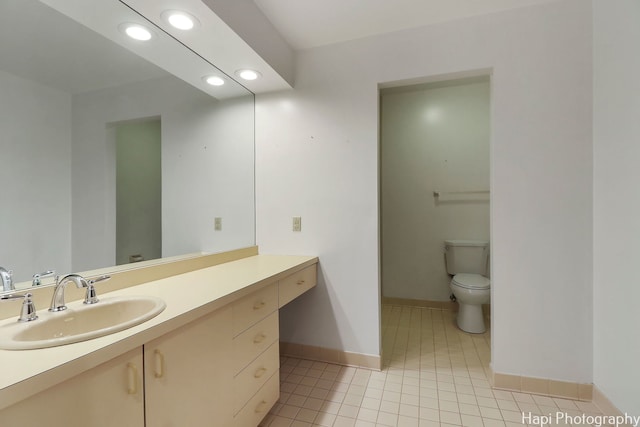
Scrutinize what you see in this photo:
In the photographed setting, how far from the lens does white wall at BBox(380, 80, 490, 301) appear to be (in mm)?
3080

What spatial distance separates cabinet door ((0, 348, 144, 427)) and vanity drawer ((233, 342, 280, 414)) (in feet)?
1.57

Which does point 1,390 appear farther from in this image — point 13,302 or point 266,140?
point 266,140

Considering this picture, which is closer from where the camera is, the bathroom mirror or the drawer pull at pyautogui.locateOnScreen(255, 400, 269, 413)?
the bathroom mirror

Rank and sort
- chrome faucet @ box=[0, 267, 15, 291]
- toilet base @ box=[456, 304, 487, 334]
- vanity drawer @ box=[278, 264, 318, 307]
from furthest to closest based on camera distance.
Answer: toilet base @ box=[456, 304, 487, 334], vanity drawer @ box=[278, 264, 318, 307], chrome faucet @ box=[0, 267, 15, 291]

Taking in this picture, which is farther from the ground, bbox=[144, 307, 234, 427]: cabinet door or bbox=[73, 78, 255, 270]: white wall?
bbox=[73, 78, 255, 270]: white wall

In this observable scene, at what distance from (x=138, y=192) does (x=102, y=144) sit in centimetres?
30

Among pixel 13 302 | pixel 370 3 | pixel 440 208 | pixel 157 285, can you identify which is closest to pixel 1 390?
pixel 13 302

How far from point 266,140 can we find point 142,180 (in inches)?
37.6

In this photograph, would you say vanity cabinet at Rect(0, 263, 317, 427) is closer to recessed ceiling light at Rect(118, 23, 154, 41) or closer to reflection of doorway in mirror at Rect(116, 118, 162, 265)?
reflection of doorway in mirror at Rect(116, 118, 162, 265)

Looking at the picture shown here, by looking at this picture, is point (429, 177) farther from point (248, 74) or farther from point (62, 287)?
point (62, 287)

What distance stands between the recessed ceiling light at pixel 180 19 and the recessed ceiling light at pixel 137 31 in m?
0.15

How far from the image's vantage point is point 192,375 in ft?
3.32

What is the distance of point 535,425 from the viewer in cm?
148

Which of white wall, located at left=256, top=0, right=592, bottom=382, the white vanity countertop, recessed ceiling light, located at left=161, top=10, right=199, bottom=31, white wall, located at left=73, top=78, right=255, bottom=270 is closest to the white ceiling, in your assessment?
white wall, located at left=256, top=0, right=592, bottom=382
